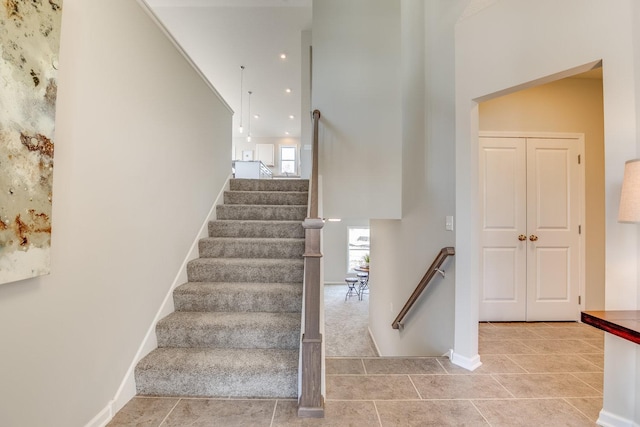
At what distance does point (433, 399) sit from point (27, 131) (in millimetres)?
2574

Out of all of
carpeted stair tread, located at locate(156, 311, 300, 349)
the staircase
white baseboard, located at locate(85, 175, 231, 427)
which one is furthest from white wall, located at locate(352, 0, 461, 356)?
white baseboard, located at locate(85, 175, 231, 427)

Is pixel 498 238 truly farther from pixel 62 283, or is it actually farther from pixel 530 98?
pixel 62 283

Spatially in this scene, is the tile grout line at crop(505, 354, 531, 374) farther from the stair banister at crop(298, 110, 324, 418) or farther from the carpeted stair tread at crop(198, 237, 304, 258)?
the carpeted stair tread at crop(198, 237, 304, 258)

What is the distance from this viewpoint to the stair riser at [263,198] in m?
3.62

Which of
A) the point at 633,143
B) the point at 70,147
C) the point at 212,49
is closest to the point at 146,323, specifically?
the point at 70,147

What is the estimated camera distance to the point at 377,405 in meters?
1.83

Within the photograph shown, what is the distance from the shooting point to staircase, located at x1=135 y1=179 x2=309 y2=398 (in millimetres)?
1873

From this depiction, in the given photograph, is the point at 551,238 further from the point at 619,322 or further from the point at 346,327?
the point at 346,327

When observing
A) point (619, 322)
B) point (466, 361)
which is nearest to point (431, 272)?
point (466, 361)

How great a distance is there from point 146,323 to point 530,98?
15.0 ft

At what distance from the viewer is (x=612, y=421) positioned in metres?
1.65

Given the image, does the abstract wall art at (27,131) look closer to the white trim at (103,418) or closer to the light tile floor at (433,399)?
the white trim at (103,418)

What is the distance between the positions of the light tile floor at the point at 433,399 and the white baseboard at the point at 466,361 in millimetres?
48

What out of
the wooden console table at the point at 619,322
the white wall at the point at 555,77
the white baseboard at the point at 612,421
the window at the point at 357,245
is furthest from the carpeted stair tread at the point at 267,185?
the window at the point at 357,245
